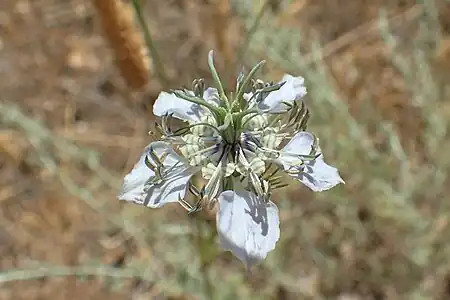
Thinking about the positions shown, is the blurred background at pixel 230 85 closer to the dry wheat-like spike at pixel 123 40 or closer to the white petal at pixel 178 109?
the dry wheat-like spike at pixel 123 40

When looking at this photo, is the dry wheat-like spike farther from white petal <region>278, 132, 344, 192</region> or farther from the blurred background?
white petal <region>278, 132, 344, 192</region>

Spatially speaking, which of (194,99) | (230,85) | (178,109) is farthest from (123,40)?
(230,85)

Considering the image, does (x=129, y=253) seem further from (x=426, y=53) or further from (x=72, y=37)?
(x=426, y=53)

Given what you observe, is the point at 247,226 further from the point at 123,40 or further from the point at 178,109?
the point at 123,40

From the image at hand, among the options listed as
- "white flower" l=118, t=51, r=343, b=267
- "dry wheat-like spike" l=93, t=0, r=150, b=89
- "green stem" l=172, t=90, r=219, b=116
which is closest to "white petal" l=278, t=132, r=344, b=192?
"white flower" l=118, t=51, r=343, b=267

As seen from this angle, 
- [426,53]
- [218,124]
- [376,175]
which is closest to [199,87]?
[218,124]

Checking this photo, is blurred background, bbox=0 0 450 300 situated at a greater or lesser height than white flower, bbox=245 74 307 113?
lesser
